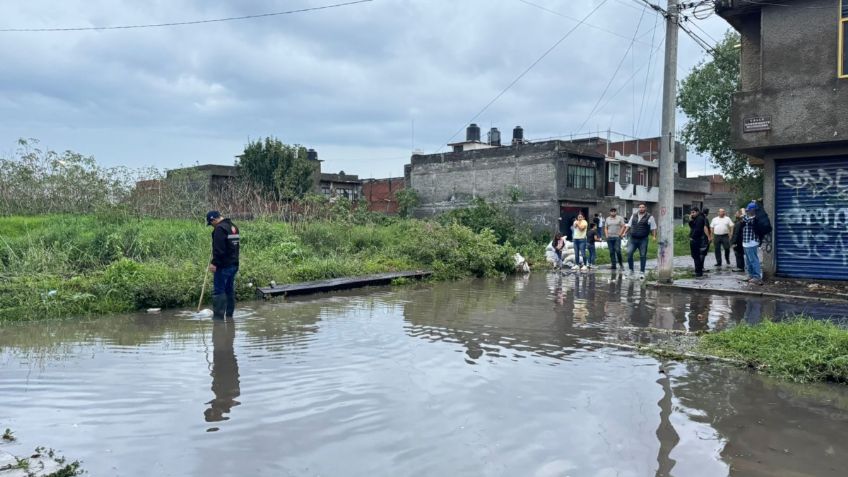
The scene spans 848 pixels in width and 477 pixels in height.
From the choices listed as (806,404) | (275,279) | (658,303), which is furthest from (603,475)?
(275,279)

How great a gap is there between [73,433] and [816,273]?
45.5ft

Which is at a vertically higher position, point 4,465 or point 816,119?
point 816,119

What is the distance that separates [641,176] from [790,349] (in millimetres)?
40283

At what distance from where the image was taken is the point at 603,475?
12.9 feet

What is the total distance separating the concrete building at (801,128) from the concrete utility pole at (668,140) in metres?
1.19

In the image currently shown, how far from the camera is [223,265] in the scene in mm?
9609

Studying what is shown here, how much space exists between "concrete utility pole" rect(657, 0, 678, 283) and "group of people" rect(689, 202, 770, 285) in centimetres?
126

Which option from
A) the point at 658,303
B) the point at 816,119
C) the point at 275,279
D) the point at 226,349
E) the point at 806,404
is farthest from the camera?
the point at 275,279

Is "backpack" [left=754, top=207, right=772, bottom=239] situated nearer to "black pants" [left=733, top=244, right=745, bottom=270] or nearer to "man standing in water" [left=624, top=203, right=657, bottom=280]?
"man standing in water" [left=624, top=203, right=657, bottom=280]

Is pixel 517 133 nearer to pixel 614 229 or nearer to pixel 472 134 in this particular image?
pixel 472 134

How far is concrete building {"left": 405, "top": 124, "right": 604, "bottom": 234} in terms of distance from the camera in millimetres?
33750

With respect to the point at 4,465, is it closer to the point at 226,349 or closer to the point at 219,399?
the point at 219,399

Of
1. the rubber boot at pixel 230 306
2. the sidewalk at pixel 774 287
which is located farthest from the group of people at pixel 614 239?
the rubber boot at pixel 230 306

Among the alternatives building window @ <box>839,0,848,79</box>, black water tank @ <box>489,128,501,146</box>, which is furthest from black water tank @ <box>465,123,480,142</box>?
building window @ <box>839,0,848,79</box>
